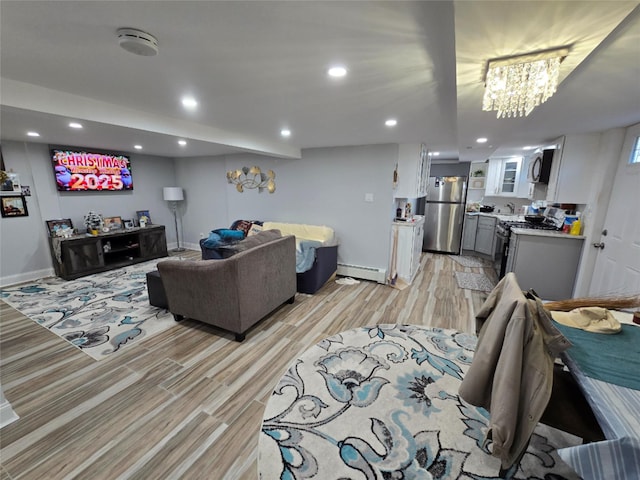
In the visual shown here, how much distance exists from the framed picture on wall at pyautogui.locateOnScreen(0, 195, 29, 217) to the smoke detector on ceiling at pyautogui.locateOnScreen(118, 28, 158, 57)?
14.6ft

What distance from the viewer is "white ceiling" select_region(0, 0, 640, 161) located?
1.02 metres

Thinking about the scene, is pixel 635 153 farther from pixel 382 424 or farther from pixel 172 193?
pixel 172 193

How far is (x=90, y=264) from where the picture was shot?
4.38 m

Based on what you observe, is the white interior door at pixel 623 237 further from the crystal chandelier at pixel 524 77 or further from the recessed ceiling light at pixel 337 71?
the recessed ceiling light at pixel 337 71

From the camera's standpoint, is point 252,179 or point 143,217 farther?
point 143,217

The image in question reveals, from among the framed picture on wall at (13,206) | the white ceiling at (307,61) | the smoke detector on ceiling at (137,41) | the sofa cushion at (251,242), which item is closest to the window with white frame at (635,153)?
the white ceiling at (307,61)

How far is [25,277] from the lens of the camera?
13.4 ft

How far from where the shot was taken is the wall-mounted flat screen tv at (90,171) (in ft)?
14.1

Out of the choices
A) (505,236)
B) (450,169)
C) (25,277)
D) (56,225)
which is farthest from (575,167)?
(25,277)

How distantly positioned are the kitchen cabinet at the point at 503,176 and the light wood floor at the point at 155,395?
4.14 meters

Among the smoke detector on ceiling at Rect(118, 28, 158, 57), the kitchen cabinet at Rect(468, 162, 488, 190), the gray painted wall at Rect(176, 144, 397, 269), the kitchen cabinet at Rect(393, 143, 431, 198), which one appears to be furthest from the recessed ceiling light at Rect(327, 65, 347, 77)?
the kitchen cabinet at Rect(468, 162, 488, 190)

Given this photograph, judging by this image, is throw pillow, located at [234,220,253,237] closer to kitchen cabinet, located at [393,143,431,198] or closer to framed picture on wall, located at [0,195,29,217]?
kitchen cabinet, located at [393,143,431,198]

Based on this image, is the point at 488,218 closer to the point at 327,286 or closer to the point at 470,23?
the point at 327,286

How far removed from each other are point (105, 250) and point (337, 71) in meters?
5.14
